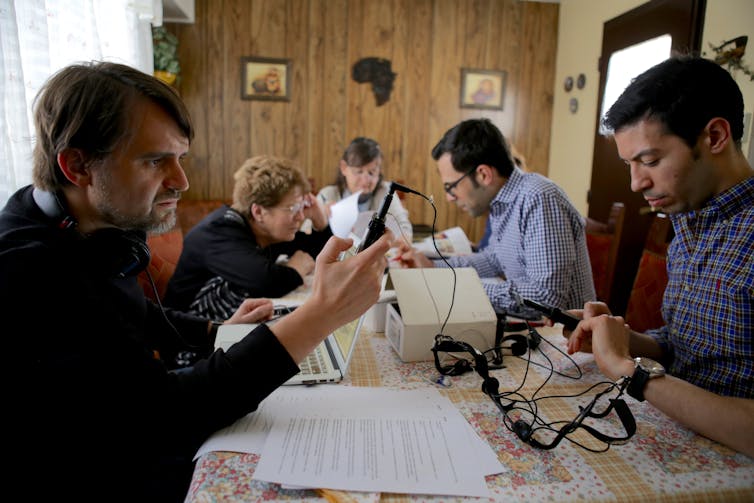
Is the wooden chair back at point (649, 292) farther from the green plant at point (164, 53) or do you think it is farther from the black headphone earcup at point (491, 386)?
the green plant at point (164, 53)

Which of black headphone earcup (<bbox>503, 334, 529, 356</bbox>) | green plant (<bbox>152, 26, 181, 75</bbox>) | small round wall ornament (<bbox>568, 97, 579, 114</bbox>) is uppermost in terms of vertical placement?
green plant (<bbox>152, 26, 181, 75</bbox>)

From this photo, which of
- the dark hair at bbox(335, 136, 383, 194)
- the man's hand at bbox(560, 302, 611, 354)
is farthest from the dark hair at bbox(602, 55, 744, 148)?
the dark hair at bbox(335, 136, 383, 194)

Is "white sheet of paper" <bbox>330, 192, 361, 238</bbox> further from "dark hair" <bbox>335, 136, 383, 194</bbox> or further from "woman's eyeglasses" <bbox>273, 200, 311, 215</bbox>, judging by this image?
"dark hair" <bbox>335, 136, 383, 194</bbox>

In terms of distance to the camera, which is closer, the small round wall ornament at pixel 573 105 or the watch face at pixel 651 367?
the watch face at pixel 651 367

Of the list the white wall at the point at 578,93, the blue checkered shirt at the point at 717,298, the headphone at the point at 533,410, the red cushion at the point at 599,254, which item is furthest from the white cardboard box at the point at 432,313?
the white wall at the point at 578,93

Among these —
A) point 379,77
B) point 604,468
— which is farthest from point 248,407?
point 379,77

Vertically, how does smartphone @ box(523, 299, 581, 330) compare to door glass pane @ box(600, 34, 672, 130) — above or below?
below

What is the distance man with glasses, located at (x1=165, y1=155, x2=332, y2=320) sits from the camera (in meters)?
1.76

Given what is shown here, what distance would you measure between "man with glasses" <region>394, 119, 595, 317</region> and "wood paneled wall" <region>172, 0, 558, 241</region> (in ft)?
7.35

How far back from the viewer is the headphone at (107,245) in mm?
854

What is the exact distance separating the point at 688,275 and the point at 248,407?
989 millimetres

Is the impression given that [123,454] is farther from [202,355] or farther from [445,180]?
[445,180]

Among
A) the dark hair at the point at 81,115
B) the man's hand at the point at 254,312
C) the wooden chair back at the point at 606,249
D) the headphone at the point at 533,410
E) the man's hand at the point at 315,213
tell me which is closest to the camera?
the headphone at the point at 533,410

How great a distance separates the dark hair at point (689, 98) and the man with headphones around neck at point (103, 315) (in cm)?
68
